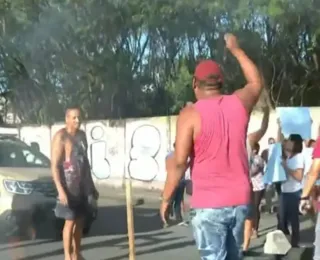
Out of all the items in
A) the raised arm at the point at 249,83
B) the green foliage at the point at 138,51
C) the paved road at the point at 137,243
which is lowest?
the paved road at the point at 137,243

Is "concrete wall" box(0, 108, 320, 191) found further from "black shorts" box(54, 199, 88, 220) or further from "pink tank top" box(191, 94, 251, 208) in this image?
"pink tank top" box(191, 94, 251, 208)

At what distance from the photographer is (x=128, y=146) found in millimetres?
22578

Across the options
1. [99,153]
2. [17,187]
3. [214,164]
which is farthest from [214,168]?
[99,153]

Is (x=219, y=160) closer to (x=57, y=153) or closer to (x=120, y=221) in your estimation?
(x=57, y=153)

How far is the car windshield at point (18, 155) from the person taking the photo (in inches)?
456

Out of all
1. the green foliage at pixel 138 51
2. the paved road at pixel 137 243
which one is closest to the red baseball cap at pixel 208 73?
the paved road at pixel 137 243

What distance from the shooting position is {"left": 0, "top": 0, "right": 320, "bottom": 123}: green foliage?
19.1 m

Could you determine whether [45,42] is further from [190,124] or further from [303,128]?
[190,124]

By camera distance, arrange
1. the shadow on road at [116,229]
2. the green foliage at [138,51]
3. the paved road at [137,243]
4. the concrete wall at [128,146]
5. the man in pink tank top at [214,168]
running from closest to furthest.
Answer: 1. the man in pink tank top at [214,168]
2. the paved road at [137,243]
3. the shadow on road at [116,229]
4. the green foliage at [138,51]
5. the concrete wall at [128,146]

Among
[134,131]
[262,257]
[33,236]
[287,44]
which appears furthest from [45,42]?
[262,257]

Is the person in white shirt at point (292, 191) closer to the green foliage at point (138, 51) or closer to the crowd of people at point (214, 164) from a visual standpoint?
the crowd of people at point (214, 164)

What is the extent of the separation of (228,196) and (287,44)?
20.0m

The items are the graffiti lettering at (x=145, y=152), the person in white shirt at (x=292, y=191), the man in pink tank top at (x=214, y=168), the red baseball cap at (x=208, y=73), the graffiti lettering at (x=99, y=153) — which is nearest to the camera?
the man in pink tank top at (x=214, y=168)

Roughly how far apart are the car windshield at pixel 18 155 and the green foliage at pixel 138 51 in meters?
6.50
